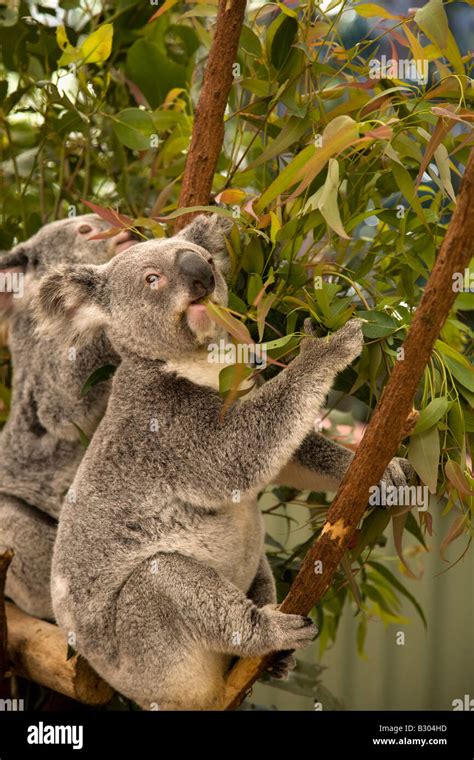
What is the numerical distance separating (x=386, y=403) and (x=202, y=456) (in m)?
0.46

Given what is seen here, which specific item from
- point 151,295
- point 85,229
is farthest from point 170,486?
point 85,229

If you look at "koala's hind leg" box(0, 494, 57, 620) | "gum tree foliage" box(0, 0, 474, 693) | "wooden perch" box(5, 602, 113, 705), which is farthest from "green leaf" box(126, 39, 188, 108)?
"wooden perch" box(5, 602, 113, 705)

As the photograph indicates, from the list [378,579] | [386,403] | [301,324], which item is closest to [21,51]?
[301,324]

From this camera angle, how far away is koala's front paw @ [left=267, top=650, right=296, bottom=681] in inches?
68.6

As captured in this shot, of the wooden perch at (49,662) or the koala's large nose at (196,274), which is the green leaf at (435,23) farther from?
the wooden perch at (49,662)

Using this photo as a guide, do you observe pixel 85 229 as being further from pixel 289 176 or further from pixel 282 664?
pixel 282 664

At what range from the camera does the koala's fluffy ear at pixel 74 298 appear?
1.86 meters

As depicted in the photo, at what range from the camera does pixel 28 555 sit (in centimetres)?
240

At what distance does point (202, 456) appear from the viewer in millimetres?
1728

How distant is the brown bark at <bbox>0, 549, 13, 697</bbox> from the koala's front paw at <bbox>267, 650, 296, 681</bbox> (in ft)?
2.37

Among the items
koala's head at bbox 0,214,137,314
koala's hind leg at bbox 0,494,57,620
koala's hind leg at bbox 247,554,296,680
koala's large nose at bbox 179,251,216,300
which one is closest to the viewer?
koala's large nose at bbox 179,251,216,300

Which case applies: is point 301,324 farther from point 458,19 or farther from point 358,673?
point 358,673

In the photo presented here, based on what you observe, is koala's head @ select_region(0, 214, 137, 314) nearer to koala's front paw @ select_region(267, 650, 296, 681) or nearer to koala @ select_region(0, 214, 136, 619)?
koala @ select_region(0, 214, 136, 619)

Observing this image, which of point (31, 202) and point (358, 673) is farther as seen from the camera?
point (358, 673)
